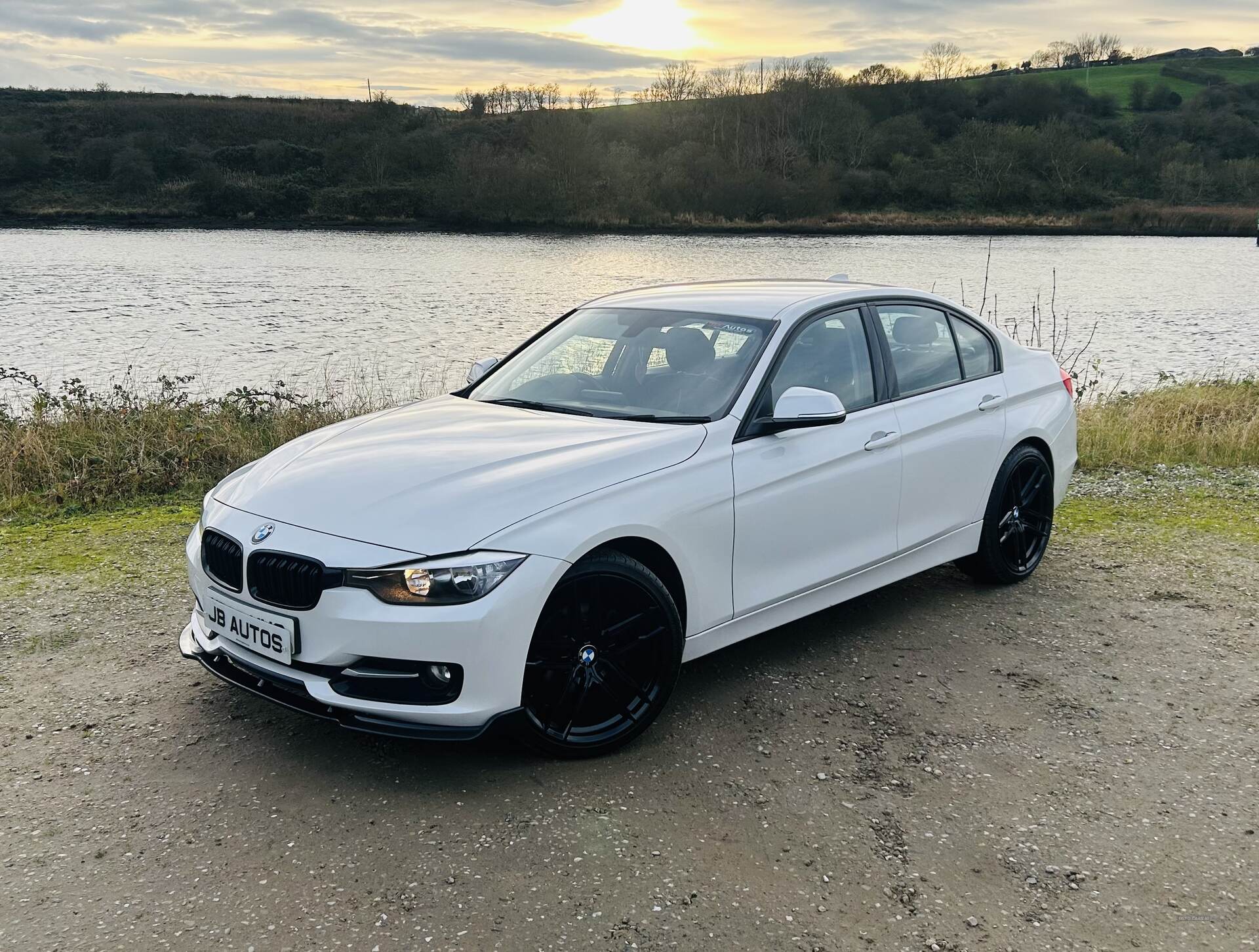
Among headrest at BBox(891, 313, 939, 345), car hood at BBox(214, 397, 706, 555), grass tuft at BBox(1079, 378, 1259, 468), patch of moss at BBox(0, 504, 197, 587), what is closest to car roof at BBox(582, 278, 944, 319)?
headrest at BBox(891, 313, 939, 345)

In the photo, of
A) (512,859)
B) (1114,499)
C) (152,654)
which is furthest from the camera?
(1114,499)

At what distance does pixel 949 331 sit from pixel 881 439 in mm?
1092

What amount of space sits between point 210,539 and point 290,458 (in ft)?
1.76

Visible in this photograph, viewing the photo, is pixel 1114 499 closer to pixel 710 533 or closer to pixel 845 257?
pixel 710 533

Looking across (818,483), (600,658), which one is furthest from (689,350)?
(600,658)

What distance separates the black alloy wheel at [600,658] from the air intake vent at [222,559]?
1.11 m

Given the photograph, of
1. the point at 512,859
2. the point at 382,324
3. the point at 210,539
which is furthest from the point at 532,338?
the point at 382,324

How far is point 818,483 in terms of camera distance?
4.52 m

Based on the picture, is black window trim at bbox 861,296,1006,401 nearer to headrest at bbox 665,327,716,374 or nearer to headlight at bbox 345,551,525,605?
headrest at bbox 665,327,716,374

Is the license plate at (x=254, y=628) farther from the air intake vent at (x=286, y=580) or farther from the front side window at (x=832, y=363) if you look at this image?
the front side window at (x=832, y=363)

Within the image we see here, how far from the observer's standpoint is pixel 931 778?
3793 millimetres

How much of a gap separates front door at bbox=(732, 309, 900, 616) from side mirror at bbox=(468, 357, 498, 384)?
169 cm

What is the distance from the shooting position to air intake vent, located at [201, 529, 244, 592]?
12.2 ft

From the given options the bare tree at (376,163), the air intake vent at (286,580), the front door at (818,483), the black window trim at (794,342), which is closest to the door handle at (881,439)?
the front door at (818,483)
